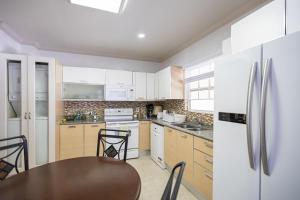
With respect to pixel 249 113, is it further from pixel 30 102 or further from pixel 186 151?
pixel 30 102

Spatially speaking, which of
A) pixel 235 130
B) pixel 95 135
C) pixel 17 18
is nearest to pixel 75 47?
pixel 17 18

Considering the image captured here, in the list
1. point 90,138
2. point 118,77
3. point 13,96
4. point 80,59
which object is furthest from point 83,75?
point 90,138

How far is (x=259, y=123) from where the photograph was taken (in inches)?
40.3

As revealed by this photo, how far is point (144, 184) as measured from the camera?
2.37 meters

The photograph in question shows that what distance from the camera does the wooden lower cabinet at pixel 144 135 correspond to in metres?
3.51

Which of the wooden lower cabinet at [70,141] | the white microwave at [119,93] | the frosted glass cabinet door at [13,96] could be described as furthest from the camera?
the white microwave at [119,93]

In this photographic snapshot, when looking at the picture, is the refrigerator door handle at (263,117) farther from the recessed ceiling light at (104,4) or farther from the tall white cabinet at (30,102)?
the tall white cabinet at (30,102)

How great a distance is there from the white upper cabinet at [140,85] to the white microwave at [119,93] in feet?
0.38

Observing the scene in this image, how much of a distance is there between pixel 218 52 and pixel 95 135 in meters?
2.79

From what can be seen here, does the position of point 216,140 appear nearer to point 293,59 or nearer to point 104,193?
point 293,59

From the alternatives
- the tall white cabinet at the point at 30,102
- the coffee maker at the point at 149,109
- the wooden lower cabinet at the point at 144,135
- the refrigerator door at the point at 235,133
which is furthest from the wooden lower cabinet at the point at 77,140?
the refrigerator door at the point at 235,133

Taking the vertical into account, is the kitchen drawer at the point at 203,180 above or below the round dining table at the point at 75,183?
below

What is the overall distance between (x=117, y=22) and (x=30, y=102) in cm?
203

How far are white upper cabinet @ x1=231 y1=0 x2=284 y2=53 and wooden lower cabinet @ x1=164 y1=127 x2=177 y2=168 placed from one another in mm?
1627
